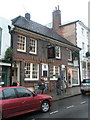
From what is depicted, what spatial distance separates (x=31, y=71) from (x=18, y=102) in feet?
27.4

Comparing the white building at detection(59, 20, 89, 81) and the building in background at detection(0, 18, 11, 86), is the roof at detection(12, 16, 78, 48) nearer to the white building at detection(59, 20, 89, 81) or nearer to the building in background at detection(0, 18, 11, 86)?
the building in background at detection(0, 18, 11, 86)

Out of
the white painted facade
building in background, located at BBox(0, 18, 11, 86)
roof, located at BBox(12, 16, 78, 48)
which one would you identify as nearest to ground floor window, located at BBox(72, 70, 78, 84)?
the white painted facade

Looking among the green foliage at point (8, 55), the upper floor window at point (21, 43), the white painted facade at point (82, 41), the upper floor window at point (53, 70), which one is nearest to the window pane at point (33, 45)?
the upper floor window at point (21, 43)

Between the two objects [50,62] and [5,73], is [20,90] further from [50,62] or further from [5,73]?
[50,62]

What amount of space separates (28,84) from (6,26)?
566 centimetres

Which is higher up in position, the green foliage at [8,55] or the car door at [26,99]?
the green foliage at [8,55]

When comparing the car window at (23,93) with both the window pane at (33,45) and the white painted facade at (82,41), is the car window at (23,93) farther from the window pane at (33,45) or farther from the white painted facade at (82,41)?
the white painted facade at (82,41)

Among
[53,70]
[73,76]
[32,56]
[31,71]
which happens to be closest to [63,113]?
[31,71]

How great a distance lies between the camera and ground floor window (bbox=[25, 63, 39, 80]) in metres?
14.7

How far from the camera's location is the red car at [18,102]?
629 cm

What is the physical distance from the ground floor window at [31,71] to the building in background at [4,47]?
2327 mm

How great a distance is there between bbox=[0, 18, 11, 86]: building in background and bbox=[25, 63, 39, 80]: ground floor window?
2.33m

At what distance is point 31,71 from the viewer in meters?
15.1

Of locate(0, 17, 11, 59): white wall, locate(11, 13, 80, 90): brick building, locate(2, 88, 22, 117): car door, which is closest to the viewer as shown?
locate(2, 88, 22, 117): car door
